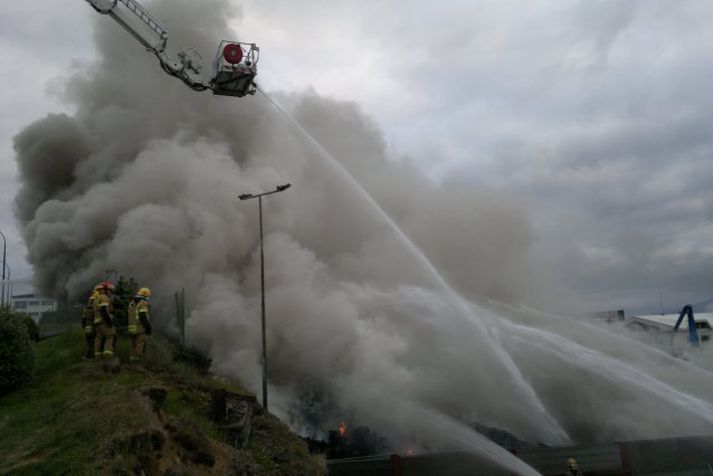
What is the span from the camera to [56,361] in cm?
1293

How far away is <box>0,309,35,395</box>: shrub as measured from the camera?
413 inches

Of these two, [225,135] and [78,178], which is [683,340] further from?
[78,178]

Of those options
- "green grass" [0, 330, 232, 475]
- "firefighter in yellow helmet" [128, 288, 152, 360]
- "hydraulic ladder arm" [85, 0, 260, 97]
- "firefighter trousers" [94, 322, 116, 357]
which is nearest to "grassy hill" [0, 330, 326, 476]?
"green grass" [0, 330, 232, 475]

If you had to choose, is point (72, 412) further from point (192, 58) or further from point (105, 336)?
point (192, 58)

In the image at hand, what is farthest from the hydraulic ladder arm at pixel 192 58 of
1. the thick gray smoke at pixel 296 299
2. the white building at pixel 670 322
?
the white building at pixel 670 322

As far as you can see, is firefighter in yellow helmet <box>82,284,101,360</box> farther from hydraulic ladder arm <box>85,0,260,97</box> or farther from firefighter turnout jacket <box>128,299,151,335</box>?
hydraulic ladder arm <box>85,0,260,97</box>

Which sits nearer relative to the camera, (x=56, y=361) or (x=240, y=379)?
(x=56, y=361)

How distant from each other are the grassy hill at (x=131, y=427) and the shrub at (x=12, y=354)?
254mm

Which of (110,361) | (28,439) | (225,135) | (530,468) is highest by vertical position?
(225,135)

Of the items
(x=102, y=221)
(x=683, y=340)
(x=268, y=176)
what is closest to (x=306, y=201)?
(x=268, y=176)

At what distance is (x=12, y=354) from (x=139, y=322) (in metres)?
2.61

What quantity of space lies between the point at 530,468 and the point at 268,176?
18439 mm

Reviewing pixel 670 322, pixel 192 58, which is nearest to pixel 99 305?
pixel 192 58

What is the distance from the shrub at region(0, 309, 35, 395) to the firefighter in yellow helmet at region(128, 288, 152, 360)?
2145 mm
